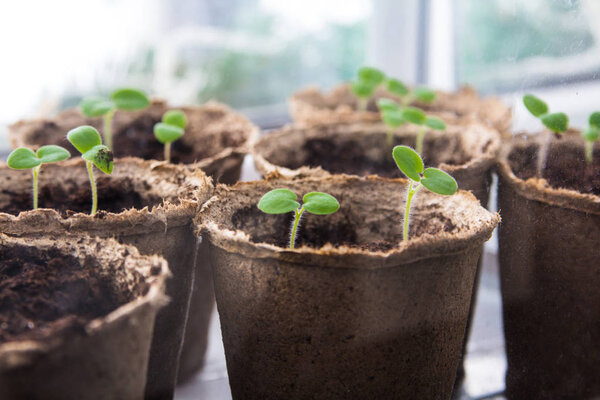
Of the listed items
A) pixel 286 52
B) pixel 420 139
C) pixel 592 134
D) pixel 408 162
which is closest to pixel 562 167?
pixel 592 134

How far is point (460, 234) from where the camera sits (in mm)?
889

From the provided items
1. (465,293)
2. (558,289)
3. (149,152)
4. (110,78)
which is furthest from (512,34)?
A: (110,78)

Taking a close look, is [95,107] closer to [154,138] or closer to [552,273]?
[154,138]

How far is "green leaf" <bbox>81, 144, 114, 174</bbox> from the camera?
3.14ft

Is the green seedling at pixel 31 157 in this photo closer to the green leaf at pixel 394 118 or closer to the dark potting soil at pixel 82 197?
the dark potting soil at pixel 82 197

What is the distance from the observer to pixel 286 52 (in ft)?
7.38

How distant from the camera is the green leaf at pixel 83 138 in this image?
0.98m

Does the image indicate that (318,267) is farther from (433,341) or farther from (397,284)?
(433,341)

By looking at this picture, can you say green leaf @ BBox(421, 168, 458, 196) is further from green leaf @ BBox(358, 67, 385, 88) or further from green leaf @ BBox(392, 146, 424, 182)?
Answer: green leaf @ BBox(358, 67, 385, 88)

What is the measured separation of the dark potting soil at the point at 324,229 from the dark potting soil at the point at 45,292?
31cm

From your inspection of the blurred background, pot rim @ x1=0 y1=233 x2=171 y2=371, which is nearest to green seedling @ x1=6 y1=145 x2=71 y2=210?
pot rim @ x1=0 y1=233 x2=171 y2=371

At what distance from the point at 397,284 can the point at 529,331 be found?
496mm

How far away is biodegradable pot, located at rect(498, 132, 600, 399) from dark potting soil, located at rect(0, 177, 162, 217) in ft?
2.34

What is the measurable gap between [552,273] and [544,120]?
284 millimetres
